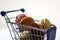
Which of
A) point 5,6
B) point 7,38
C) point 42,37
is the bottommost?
point 7,38

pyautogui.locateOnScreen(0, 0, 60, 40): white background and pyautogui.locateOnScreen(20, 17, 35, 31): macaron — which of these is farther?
pyautogui.locateOnScreen(0, 0, 60, 40): white background

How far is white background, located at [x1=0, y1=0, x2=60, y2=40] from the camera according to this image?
2.91 ft

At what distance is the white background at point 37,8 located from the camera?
888mm

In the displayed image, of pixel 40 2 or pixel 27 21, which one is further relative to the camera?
pixel 40 2

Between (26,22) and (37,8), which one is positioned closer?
(26,22)

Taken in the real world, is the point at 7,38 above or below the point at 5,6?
below

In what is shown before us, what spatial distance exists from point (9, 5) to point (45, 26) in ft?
1.71

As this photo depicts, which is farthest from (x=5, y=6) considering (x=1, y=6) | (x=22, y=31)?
(x=22, y=31)

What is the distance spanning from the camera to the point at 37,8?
95 centimetres

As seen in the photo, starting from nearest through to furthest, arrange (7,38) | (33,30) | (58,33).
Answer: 1. (33,30)
2. (58,33)
3. (7,38)

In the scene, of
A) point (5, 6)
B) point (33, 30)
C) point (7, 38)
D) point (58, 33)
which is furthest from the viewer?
point (5, 6)

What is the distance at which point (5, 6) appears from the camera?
106 centimetres

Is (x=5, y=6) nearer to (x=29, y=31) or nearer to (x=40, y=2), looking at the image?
(x=40, y=2)

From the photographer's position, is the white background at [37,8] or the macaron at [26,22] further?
the white background at [37,8]
